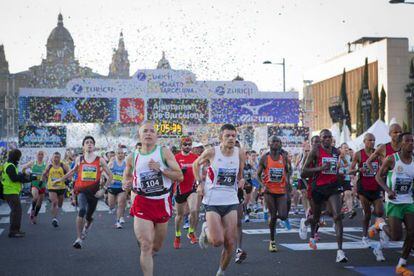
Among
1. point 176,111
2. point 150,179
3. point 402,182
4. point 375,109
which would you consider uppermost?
point 375,109

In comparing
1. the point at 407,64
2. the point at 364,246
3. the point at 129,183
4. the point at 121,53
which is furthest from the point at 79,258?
the point at 121,53

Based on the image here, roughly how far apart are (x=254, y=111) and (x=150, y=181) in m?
30.5

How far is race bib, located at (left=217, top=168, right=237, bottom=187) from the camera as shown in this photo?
9.04 metres

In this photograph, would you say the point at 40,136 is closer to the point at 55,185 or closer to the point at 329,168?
the point at 55,185

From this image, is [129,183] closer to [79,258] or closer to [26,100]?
[79,258]

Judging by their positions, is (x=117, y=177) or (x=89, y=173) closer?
(x=89, y=173)

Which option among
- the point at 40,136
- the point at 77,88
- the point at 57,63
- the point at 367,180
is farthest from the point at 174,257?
the point at 57,63

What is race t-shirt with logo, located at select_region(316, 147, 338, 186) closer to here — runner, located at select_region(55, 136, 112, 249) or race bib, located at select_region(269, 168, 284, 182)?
race bib, located at select_region(269, 168, 284, 182)

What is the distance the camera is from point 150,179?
812 cm

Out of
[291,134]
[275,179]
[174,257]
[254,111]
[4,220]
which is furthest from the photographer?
[291,134]

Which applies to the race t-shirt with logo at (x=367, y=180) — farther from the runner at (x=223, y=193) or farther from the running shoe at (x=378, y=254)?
the runner at (x=223, y=193)

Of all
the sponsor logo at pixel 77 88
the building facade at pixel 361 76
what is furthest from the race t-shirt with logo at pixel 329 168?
the building facade at pixel 361 76

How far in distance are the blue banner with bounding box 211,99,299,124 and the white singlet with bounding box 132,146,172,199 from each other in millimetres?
29424

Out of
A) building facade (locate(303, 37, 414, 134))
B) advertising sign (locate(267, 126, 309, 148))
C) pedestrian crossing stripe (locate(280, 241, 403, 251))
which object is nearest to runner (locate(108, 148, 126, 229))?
pedestrian crossing stripe (locate(280, 241, 403, 251))
